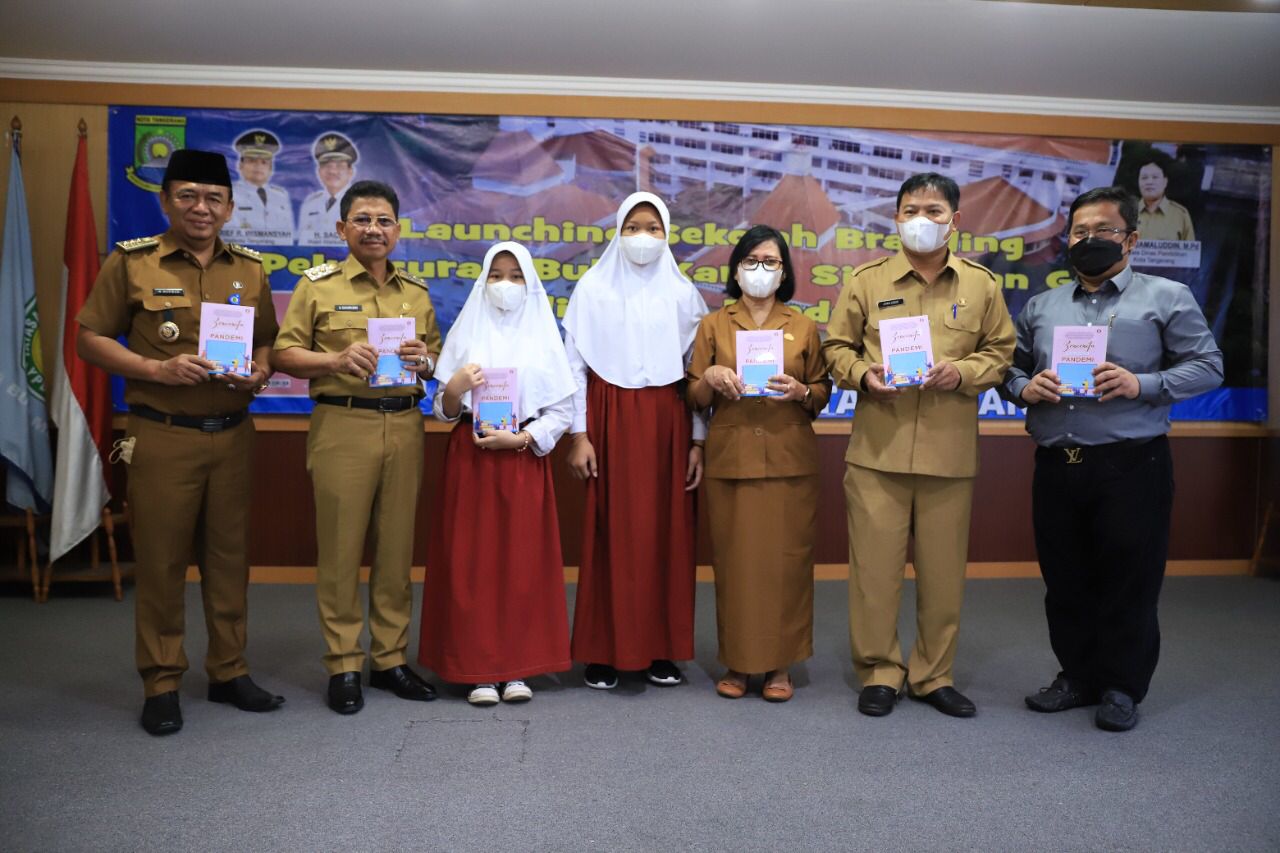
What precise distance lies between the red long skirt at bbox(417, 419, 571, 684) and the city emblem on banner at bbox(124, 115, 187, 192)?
10.00 ft

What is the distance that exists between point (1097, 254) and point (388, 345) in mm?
2319

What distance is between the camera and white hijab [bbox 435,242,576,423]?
3.23 meters

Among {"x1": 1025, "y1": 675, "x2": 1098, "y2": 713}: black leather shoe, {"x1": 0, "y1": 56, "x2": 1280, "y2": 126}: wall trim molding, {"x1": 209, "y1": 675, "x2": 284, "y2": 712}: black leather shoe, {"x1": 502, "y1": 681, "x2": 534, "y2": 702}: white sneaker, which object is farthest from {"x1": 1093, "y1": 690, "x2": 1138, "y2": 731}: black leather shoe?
{"x1": 0, "y1": 56, "x2": 1280, "y2": 126}: wall trim molding

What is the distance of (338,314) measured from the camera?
3121mm

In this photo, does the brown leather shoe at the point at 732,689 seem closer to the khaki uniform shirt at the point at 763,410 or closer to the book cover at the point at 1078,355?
the khaki uniform shirt at the point at 763,410

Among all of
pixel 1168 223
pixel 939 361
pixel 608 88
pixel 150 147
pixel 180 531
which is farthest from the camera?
pixel 1168 223

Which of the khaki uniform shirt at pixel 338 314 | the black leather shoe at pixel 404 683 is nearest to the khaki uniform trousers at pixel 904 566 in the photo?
the black leather shoe at pixel 404 683

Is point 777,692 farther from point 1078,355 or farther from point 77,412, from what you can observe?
point 77,412

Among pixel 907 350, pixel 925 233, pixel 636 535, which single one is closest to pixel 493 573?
pixel 636 535

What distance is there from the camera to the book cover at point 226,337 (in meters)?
2.85

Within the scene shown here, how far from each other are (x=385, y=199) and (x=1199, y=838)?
2.97 metres

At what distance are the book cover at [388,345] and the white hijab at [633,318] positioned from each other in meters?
0.62

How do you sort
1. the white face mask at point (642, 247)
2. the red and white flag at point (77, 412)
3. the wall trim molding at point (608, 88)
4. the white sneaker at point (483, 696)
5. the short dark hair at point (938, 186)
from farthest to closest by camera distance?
the wall trim molding at point (608, 88), the red and white flag at point (77, 412), the white face mask at point (642, 247), the white sneaker at point (483, 696), the short dark hair at point (938, 186)

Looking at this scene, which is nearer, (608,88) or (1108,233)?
Result: (1108,233)
